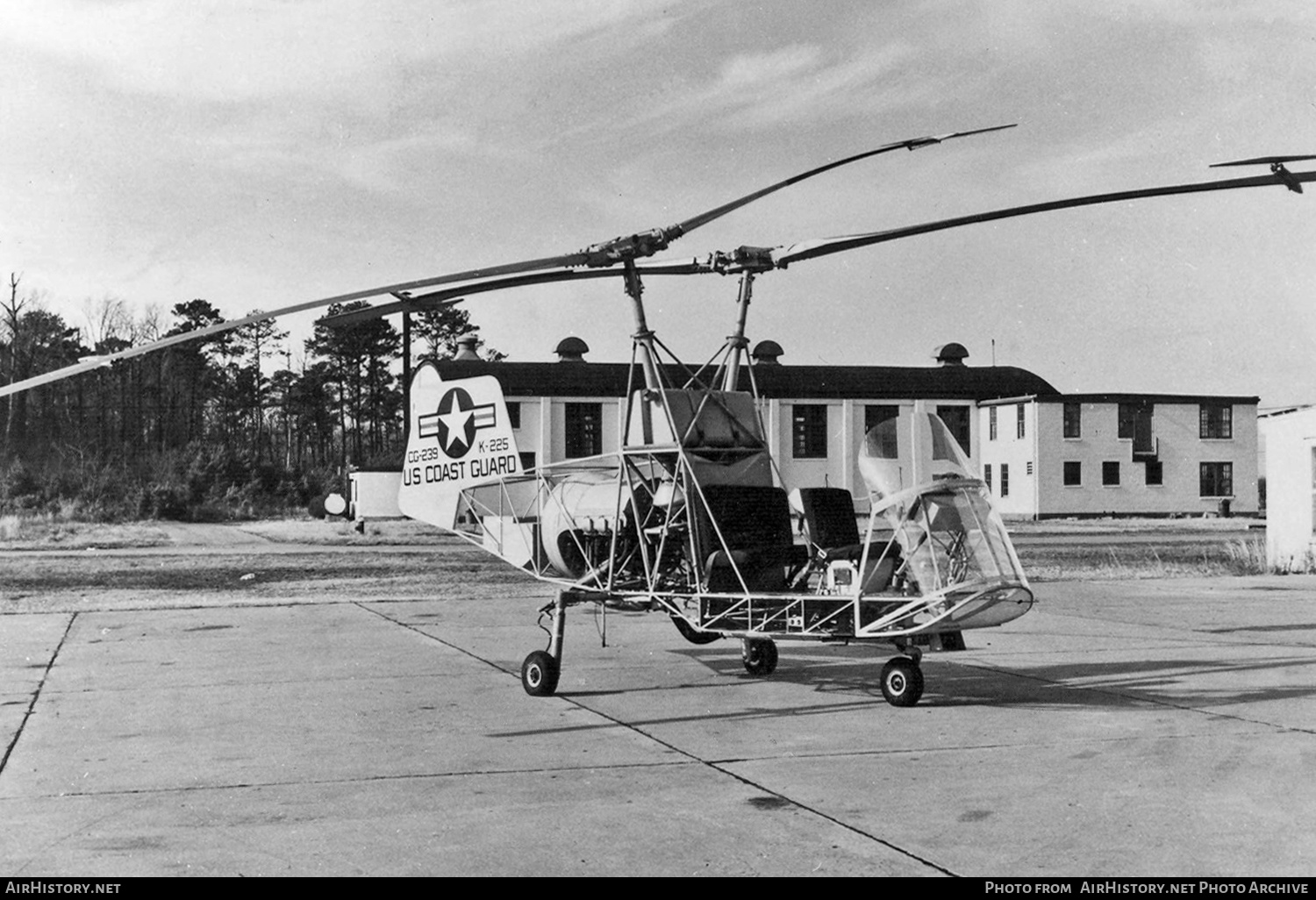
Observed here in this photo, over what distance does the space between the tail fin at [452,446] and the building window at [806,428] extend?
4306 centimetres

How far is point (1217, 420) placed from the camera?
57906mm

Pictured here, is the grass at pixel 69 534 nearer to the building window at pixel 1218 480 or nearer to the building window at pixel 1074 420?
the building window at pixel 1074 420

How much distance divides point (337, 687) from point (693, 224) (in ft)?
15.1

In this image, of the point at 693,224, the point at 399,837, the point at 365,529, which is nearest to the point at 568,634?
the point at 693,224

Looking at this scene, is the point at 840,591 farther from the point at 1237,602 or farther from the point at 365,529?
the point at 365,529

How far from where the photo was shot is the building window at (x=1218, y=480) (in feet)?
188

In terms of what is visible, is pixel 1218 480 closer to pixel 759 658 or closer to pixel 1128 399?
pixel 1128 399

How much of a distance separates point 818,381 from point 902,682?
157 ft

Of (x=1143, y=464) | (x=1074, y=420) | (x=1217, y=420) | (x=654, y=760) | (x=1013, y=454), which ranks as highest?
(x=1217, y=420)

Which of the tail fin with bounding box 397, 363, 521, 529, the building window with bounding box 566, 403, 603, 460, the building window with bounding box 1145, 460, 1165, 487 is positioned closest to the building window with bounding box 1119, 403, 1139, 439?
the building window with bounding box 1145, 460, 1165, 487

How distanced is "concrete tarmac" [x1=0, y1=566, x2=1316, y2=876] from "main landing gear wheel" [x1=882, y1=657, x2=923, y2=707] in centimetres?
18

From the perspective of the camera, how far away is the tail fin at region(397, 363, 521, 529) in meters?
11.4

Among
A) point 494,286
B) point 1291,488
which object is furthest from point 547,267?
point 1291,488

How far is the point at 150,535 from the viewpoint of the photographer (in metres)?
42.0
